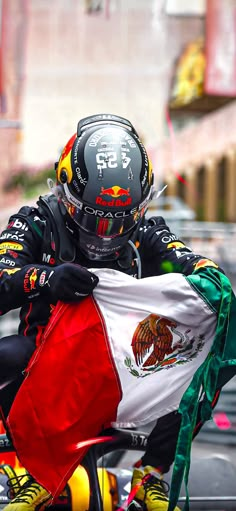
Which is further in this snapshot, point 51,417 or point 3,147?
Answer: point 3,147

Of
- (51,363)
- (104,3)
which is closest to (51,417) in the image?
(51,363)

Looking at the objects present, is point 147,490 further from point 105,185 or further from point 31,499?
point 105,185

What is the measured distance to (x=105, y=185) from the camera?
338 cm

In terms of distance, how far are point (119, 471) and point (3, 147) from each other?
1770 centimetres

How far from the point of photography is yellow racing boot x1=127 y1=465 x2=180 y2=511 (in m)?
3.55

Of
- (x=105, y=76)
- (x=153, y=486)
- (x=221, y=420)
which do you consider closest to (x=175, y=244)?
(x=153, y=486)

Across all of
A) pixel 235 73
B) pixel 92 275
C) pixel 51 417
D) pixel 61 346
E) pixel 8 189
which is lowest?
pixel 8 189

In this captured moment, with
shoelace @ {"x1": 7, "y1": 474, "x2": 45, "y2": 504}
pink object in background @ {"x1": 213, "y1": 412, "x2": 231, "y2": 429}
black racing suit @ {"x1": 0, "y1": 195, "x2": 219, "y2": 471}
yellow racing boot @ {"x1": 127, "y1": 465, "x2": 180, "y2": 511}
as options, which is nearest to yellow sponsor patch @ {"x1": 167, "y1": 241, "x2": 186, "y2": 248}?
black racing suit @ {"x1": 0, "y1": 195, "x2": 219, "y2": 471}

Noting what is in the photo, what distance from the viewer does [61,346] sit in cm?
331

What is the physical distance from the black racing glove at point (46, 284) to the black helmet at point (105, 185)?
23 cm

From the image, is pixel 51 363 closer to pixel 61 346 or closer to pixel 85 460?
pixel 61 346

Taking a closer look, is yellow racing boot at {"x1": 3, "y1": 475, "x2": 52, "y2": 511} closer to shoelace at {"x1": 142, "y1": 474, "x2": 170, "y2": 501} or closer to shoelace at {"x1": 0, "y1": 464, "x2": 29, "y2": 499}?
shoelace at {"x1": 0, "y1": 464, "x2": 29, "y2": 499}

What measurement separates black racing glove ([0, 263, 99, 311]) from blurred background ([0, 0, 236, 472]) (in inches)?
675

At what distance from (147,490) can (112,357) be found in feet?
1.76
